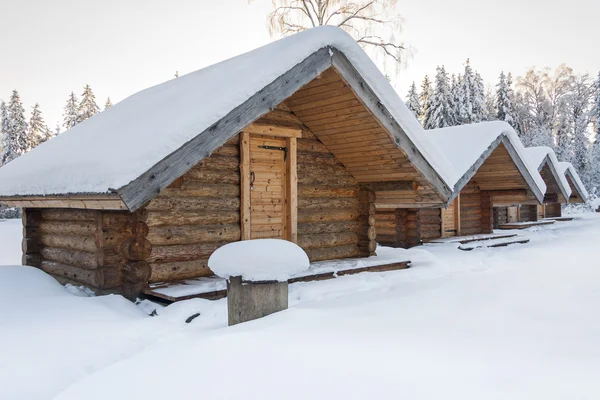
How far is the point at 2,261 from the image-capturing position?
551 inches

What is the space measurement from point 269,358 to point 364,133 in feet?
18.4

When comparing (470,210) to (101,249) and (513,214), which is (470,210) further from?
(101,249)

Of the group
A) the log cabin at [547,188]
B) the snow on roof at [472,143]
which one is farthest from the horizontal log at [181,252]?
the log cabin at [547,188]

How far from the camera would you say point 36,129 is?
44.2 metres

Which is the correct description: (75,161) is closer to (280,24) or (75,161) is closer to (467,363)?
(467,363)

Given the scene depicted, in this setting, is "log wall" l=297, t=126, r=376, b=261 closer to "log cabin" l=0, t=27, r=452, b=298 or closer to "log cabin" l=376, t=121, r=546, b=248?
"log cabin" l=0, t=27, r=452, b=298

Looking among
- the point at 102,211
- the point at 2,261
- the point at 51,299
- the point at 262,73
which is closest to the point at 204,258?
the point at 102,211

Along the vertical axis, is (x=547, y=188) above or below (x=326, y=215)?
above

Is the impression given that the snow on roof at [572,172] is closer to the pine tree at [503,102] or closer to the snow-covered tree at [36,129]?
the pine tree at [503,102]

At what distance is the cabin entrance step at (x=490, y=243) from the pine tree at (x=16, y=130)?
130ft

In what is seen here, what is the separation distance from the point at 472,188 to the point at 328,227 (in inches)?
394

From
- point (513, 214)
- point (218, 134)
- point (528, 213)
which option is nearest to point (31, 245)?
point (218, 134)

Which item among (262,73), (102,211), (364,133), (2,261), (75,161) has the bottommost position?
(2,261)

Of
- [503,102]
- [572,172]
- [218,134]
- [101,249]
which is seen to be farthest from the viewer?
[503,102]
